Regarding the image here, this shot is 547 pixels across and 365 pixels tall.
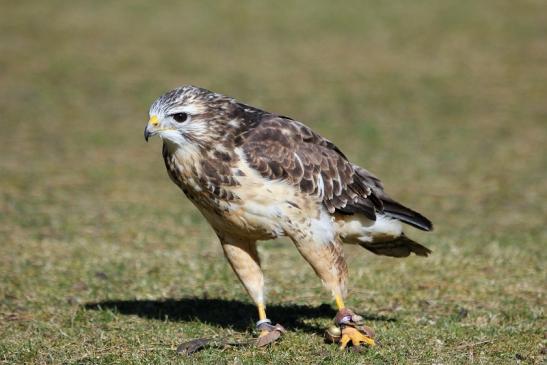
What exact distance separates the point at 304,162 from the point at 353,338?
121 centimetres

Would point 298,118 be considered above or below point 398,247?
above

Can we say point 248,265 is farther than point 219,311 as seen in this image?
No

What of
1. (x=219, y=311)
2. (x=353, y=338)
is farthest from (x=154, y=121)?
(x=219, y=311)

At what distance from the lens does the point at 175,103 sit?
5.75 m

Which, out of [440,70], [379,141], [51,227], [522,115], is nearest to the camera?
[51,227]

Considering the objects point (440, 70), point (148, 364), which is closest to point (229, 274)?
point (148, 364)

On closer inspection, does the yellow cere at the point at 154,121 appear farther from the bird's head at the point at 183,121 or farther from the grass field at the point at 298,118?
the grass field at the point at 298,118

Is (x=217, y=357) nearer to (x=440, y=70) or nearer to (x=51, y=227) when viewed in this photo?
→ (x=51, y=227)

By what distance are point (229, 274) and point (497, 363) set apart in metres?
3.31

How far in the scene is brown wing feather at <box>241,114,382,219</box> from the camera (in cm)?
586

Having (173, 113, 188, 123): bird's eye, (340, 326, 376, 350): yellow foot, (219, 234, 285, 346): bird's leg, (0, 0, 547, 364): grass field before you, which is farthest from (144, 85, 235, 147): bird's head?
(340, 326, 376, 350): yellow foot

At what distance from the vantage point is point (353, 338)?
593 cm

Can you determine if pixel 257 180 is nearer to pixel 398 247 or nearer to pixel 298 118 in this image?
pixel 398 247

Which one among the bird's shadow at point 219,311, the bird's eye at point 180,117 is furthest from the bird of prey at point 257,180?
the bird's shadow at point 219,311
